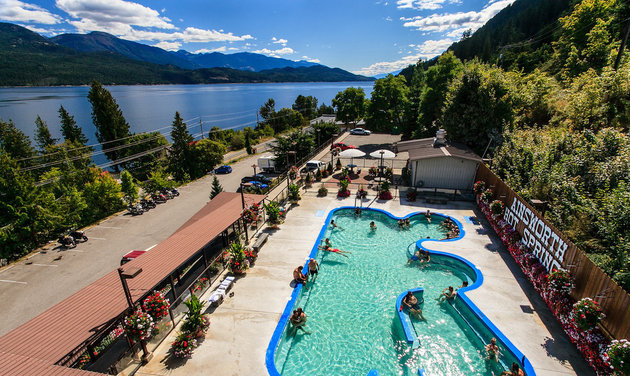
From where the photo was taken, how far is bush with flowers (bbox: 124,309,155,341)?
7.60 meters

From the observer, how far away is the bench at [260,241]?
45.9ft

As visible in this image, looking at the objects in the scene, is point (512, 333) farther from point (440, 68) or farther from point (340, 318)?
point (440, 68)

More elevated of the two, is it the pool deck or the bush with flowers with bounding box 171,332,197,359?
the bush with flowers with bounding box 171,332,197,359

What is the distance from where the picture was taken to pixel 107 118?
4828cm

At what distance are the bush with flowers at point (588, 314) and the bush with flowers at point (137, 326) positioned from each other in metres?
12.5

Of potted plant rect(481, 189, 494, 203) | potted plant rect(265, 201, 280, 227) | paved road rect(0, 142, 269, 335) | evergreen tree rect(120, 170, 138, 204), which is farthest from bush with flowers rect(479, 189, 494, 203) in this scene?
evergreen tree rect(120, 170, 138, 204)

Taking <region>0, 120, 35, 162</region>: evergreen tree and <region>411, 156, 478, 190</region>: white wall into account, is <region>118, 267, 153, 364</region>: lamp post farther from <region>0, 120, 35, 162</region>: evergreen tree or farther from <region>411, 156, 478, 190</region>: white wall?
<region>0, 120, 35, 162</region>: evergreen tree

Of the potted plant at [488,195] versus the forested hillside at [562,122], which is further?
the potted plant at [488,195]

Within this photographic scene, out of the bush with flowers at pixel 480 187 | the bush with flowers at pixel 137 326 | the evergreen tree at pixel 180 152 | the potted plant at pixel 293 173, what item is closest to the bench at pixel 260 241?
the bush with flowers at pixel 137 326

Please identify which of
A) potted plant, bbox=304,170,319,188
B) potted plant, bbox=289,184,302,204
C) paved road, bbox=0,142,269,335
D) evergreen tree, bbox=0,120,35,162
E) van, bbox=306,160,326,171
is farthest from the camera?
evergreen tree, bbox=0,120,35,162

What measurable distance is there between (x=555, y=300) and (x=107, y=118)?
6246cm

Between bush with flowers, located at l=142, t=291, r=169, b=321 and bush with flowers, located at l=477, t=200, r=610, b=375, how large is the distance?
39.8 feet

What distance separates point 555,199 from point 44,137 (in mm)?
61489

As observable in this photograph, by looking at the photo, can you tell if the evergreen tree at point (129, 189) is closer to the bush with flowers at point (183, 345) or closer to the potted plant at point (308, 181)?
the potted plant at point (308, 181)
